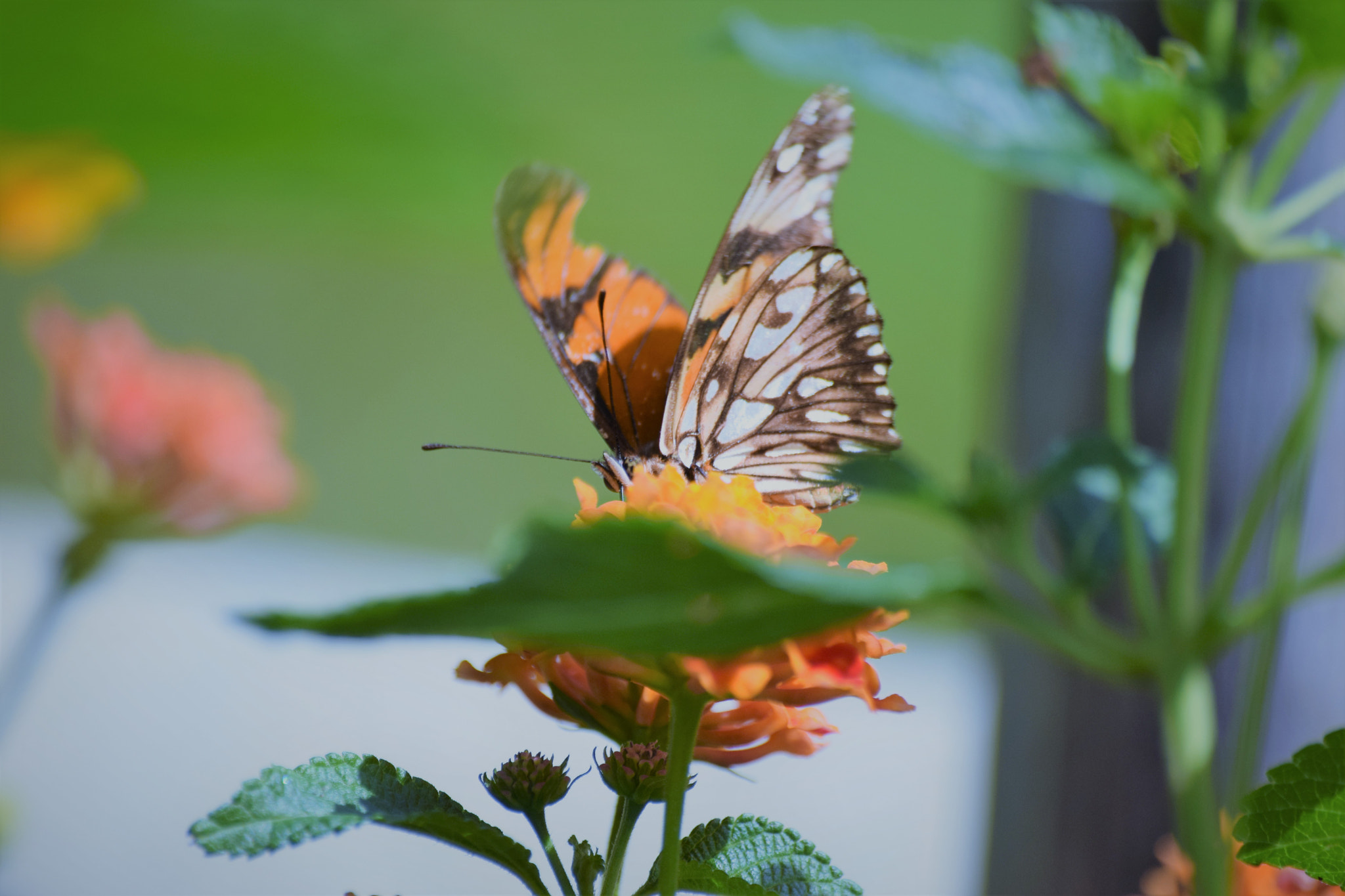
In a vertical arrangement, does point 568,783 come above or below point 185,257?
below

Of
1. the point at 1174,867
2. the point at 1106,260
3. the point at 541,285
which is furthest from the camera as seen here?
the point at 1106,260

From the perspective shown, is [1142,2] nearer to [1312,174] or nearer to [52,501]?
[1312,174]

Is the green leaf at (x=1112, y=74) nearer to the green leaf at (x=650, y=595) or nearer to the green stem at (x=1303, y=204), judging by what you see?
the green stem at (x=1303, y=204)

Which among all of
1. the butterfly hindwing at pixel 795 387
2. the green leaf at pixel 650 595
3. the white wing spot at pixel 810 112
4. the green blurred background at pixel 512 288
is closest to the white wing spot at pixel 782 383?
the butterfly hindwing at pixel 795 387

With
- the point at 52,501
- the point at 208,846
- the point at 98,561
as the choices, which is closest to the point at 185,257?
the point at 52,501

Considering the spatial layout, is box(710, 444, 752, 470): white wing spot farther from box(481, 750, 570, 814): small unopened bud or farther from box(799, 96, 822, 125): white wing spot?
box(481, 750, 570, 814): small unopened bud

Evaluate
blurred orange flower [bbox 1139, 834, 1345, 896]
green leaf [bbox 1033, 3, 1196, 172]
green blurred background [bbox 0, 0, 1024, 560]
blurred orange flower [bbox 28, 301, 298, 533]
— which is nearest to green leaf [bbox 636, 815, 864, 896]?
blurred orange flower [bbox 1139, 834, 1345, 896]
